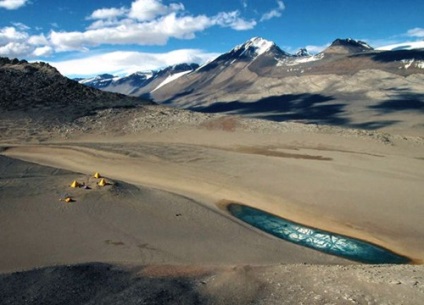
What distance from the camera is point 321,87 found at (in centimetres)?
11325

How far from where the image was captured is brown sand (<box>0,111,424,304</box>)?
12.4m

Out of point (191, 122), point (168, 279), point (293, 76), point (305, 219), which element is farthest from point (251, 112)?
point (168, 279)

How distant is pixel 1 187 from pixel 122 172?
967cm

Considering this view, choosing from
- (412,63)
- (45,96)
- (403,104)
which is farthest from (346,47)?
(45,96)

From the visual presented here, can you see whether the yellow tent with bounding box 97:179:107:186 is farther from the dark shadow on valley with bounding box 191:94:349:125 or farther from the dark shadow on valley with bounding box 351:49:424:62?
the dark shadow on valley with bounding box 351:49:424:62

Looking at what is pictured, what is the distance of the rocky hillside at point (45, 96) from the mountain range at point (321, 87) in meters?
38.5

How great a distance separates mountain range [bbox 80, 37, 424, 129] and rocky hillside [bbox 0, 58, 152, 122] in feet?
126

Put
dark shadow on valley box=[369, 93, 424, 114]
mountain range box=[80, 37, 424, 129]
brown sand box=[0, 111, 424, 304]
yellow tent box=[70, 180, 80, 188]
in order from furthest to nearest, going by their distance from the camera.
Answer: mountain range box=[80, 37, 424, 129], dark shadow on valley box=[369, 93, 424, 114], yellow tent box=[70, 180, 80, 188], brown sand box=[0, 111, 424, 304]

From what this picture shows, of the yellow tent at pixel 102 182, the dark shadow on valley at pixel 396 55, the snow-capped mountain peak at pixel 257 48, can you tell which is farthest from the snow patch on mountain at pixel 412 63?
the yellow tent at pixel 102 182

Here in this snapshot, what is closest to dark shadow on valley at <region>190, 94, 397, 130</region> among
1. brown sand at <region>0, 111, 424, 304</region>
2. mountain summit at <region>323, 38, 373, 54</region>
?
brown sand at <region>0, 111, 424, 304</region>

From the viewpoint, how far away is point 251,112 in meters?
101

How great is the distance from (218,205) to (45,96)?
30.0 meters

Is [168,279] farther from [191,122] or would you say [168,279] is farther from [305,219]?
[191,122]

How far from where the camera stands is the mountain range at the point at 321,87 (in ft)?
270
